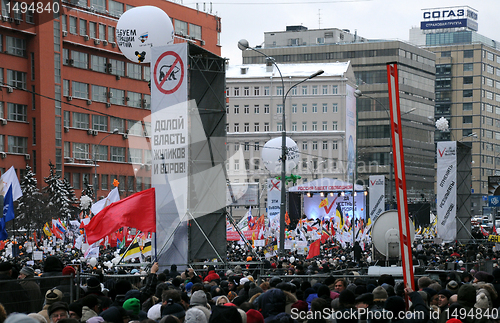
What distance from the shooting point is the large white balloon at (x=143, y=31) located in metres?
19.5

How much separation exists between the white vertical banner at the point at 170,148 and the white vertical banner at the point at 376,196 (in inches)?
665

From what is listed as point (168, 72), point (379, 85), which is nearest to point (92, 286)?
point (168, 72)

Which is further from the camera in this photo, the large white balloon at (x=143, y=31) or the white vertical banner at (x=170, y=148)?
the large white balloon at (x=143, y=31)

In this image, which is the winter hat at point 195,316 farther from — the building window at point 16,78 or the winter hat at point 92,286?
the building window at point 16,78

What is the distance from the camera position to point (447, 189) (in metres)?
33.2

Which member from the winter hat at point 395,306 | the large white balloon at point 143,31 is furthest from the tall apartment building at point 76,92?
the winter hat at point 395,306

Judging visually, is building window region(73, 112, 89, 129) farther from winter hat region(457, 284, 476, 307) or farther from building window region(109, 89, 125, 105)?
winter hat region(457, 284, 476, 307)

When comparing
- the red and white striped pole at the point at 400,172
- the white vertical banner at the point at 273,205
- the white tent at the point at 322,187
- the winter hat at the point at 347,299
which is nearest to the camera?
the red and white striped pole at the point at 400,172

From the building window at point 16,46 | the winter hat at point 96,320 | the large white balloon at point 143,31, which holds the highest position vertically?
the building window at point 16,46

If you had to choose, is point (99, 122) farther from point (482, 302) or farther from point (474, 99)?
point (474, 99)

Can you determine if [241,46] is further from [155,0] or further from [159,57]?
[155,0]

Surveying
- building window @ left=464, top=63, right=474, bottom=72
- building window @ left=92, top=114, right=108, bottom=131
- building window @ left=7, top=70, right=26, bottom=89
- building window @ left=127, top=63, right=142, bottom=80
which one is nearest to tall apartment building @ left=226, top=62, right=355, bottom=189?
building window @ left=127, top=63, right=142, bottom=80

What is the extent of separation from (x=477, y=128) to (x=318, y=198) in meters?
85.9

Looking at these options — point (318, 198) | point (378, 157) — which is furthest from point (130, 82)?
point (378, 157)
